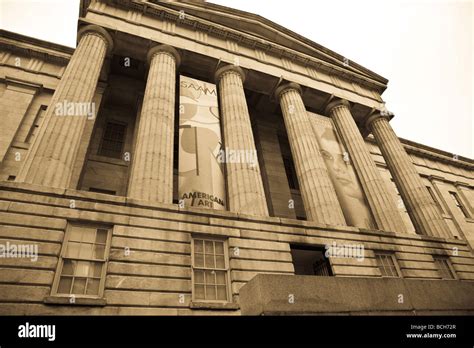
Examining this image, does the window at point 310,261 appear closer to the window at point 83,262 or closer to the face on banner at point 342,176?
the face on banner at point 342,176

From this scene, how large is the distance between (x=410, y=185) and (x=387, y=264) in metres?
8.00

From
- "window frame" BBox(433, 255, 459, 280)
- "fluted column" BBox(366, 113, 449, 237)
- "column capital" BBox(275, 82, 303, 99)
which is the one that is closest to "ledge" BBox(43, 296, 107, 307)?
"window frame" BBox(433, 255, 459, 280)

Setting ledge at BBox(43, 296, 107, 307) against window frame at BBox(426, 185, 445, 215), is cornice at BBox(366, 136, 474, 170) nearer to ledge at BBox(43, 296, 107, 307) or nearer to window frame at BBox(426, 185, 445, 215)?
window frame at BBox(426, 185, 445, 215)

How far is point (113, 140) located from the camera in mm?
19750

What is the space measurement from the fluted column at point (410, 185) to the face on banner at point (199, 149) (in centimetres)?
1412

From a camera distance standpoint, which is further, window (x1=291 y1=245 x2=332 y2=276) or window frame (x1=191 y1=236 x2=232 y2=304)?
window (x1=291 y1=245 x2=332 y2=276)

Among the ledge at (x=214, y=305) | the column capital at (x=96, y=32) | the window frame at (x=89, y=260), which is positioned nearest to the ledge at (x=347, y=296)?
the ledge at (x=214, y=305)

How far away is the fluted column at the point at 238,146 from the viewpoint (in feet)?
45.4

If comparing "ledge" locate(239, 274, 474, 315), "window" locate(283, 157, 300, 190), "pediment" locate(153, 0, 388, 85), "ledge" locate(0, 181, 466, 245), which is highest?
"pediment" locate(153, 0, 388, 85)

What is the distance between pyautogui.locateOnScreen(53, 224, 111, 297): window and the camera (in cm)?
907

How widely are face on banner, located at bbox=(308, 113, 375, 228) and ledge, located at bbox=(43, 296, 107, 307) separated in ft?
43.2

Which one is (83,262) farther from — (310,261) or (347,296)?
(310,261)

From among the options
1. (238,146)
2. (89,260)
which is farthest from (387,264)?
(89,260)

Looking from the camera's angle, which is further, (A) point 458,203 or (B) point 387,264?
(A) point 458,203
